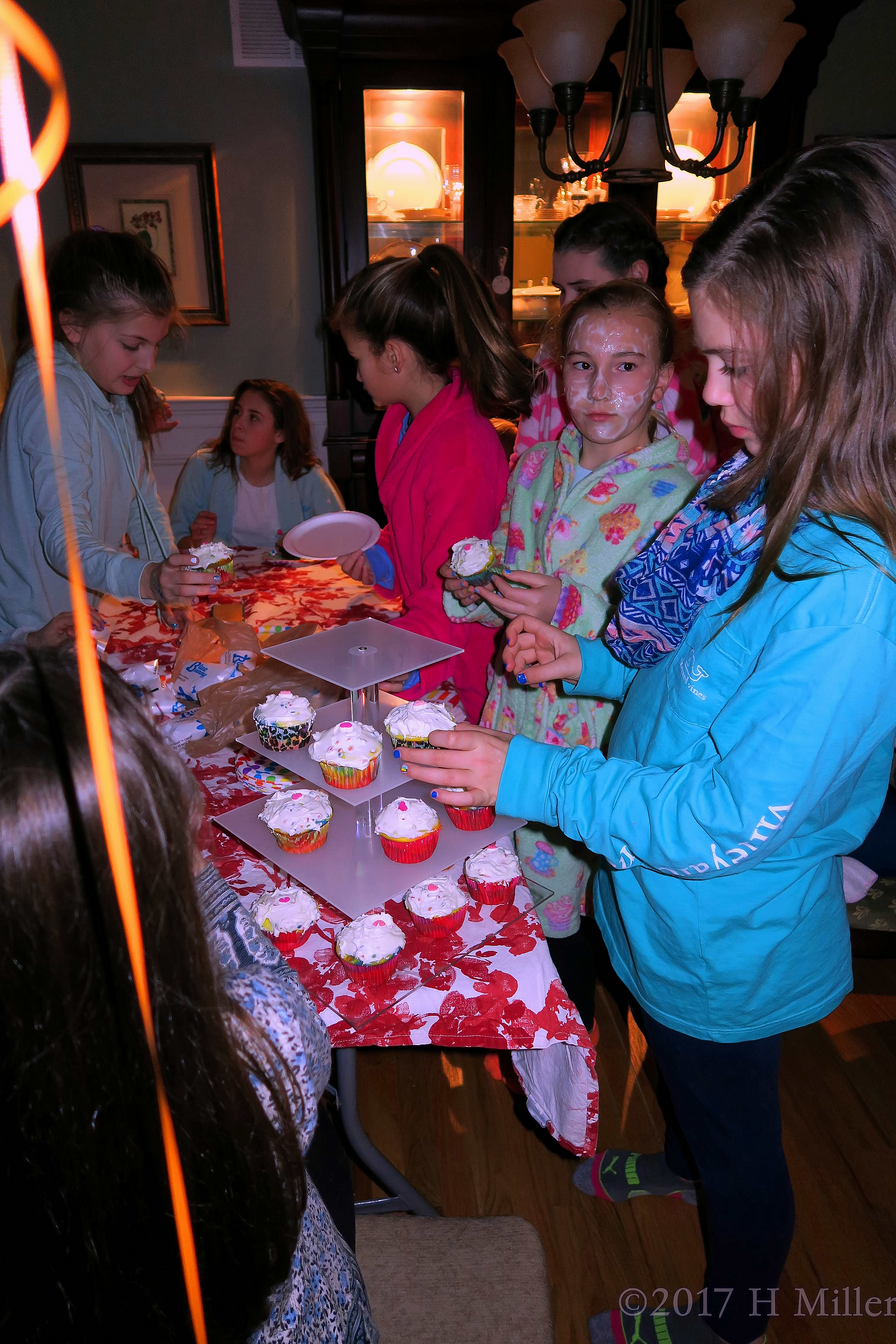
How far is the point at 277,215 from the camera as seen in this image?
4156 mm

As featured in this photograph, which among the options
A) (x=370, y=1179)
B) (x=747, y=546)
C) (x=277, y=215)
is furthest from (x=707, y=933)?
(x=277, y=215)

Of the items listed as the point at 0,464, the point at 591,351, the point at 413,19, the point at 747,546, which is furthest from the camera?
the point at 413,19

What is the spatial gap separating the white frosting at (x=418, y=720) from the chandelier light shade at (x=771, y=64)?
1904mm

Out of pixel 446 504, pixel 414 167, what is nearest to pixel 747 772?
pixel 446 504

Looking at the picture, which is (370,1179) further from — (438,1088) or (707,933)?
(707,933)

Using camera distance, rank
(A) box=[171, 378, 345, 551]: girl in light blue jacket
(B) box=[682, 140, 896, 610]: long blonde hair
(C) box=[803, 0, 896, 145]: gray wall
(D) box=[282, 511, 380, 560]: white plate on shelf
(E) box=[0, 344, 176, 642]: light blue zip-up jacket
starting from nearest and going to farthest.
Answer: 1. (B) box=[682, 140, 896, 610]: long blonde hair
2. (E) box=[0, 344, 176, 642]: light blue zip-up jacket
3. (D) box=[282, 511, 380, 560]: white plate on shelf
4. (A) box=[171, 378, 345, 551]: girl in light blue jacket
5. (C) box=[803, 0, 896, 145]: gray wall

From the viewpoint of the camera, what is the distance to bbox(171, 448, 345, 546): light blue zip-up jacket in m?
3.14

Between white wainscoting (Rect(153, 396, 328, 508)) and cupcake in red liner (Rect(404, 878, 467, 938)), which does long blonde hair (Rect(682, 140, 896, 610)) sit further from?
white wainscoting (Rect(153, 396, 328, 508))

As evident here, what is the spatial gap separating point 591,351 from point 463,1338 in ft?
5.03

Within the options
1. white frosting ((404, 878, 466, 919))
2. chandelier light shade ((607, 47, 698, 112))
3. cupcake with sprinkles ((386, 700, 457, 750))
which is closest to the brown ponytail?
cupcake with sprinkles ((386, 700, 457, 750))

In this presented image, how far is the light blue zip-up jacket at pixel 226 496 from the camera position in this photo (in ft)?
10.3

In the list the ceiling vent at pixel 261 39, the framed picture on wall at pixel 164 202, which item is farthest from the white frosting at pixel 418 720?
the ceiling vent at pixel 261 39

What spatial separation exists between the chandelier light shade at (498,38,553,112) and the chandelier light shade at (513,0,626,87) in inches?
13.7

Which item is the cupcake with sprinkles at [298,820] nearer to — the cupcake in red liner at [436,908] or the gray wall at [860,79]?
the cupcake in red liner at [436,908]
